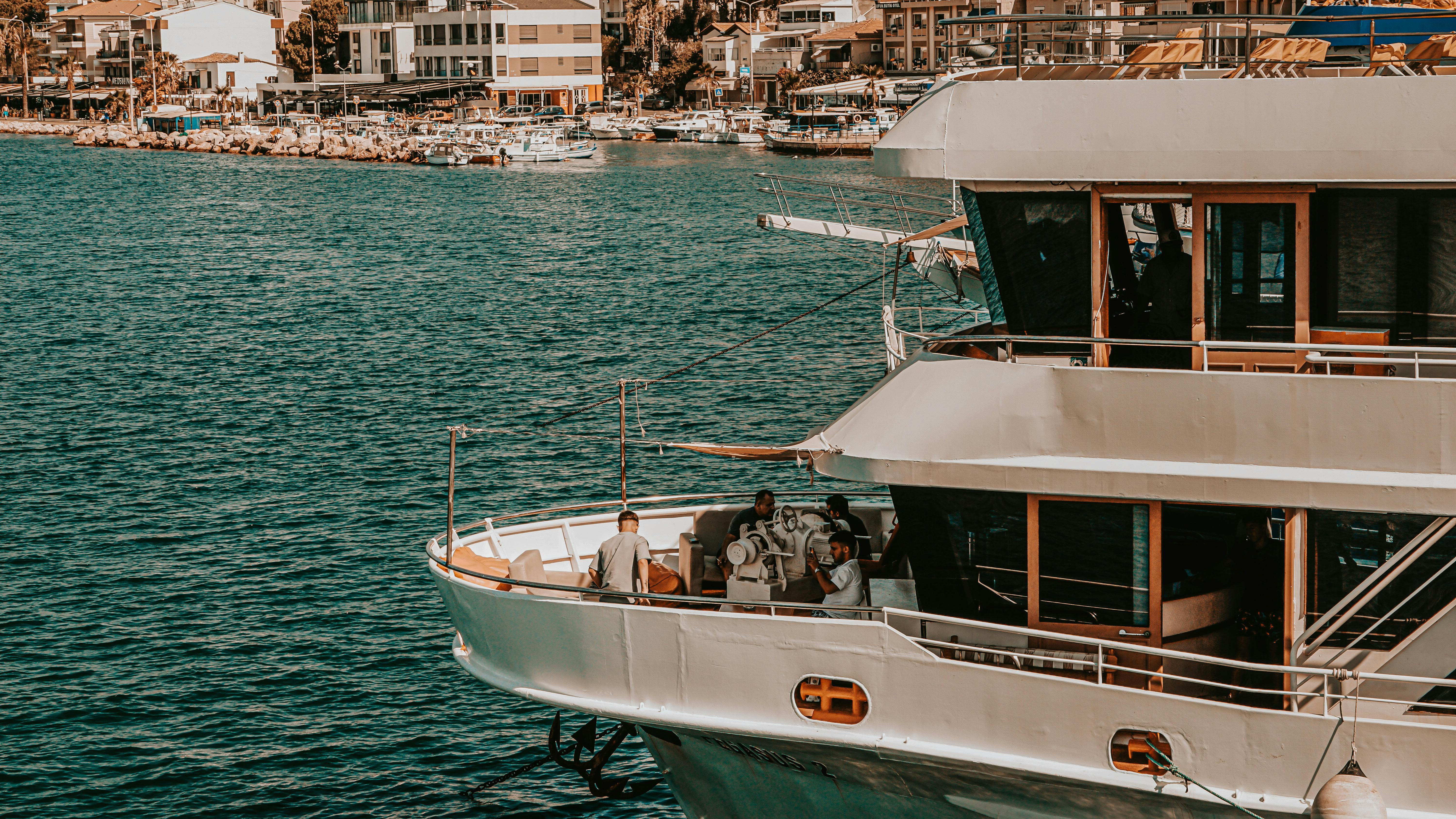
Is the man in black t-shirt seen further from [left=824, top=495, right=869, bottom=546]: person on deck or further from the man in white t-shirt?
the man in white t-shirt

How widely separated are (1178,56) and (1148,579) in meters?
4.81

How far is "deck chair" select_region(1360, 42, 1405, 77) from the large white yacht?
36 centimetres

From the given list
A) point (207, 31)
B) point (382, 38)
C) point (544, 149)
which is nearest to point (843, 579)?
point (544, 149)

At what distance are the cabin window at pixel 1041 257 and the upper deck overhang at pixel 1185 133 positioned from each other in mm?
178

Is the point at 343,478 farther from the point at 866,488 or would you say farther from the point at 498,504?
the point at 866,488

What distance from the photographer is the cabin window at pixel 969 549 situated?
11.4 metres

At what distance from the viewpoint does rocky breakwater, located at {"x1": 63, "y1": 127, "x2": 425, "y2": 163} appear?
445 feet

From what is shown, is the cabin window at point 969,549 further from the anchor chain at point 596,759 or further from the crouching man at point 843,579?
the anchor chain at point 596,759

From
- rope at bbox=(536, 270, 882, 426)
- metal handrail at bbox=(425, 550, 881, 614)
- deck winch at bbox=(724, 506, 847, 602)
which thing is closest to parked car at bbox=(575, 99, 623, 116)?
rope at bbox=(536, 270, 882, 426)

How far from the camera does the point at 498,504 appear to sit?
95.7 feet

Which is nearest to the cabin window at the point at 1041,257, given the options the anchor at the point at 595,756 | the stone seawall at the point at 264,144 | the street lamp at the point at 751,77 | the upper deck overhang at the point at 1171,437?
the upper deck overhang at the point at 1171,437

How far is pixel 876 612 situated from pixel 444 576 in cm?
400

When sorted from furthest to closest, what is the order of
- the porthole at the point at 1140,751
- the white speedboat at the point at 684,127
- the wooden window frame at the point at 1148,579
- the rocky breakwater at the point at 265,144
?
the white speedboat at the point at 684,127 → the rocky breakwater at the point at 265,144 → the wooden window frame at the point at 1148,579 → the porthole at the point at 1140,751

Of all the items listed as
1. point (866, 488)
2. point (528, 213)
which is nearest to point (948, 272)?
point (866, 488)
